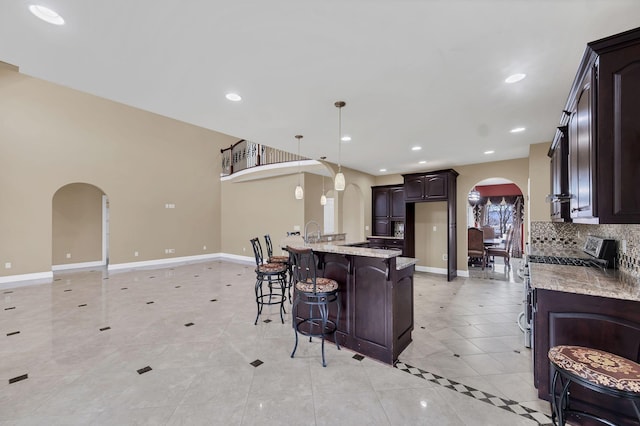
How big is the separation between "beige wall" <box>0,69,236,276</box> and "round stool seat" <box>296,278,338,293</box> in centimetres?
702

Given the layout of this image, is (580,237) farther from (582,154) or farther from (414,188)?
(414,188)

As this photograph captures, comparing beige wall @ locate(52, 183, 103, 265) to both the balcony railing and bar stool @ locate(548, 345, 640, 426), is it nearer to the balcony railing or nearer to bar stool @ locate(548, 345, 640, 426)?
the balcony railing

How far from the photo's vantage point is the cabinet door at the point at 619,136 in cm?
147

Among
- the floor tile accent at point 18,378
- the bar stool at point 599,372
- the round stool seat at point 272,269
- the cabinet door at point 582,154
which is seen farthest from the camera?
the round stool seat at point 272,269

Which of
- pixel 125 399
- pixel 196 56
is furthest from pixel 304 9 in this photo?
pixel 125 399

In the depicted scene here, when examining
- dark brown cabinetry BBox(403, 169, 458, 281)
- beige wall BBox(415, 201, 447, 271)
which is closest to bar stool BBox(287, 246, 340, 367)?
dark brown cabinetry BBox(403, 169, 458, 281)

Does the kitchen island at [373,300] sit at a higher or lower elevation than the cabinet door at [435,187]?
lower

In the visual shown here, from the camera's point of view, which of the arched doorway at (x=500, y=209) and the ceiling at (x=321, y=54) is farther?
the arched doorway at (x=500, y=209)

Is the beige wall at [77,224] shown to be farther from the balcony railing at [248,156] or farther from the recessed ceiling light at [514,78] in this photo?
the recessed ceiling light at [514,78]

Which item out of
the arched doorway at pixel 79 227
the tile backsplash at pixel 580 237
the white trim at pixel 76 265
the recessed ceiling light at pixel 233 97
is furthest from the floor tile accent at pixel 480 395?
the white trim at pixel 76 265

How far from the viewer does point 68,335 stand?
3.34 meters

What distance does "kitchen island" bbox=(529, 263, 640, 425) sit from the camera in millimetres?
1711

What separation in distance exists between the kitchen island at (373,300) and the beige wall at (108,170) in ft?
23.2

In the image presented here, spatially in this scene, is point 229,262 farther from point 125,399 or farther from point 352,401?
point 352,401
